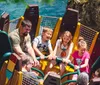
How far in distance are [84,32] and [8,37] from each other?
171cm

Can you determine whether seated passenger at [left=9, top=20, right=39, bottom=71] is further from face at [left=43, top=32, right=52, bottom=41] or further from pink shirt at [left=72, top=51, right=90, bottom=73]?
pink shirt at [left=72, top=51, right=90, bottom=73]

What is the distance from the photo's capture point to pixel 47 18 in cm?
669

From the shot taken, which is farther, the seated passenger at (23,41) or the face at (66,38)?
the face at (66,38)

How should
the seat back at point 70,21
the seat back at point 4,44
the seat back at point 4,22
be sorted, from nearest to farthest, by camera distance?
the seat back at point 4,44 → the seat back at point 4,22 → the seat back at point 70,21

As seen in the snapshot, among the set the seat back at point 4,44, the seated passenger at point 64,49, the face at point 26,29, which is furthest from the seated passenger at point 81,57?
the seat back at point 4,44

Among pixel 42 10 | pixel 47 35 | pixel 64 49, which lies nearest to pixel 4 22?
pixel 47 35

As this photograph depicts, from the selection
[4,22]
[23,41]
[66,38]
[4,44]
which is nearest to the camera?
[4,44]

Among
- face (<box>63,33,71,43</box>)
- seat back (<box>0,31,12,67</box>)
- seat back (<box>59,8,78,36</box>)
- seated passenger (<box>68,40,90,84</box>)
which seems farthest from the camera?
seat back (<box>59,8,78,36</box>)

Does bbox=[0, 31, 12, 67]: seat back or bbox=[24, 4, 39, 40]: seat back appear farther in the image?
bbox=[24, 4, 39, 40]: seat back

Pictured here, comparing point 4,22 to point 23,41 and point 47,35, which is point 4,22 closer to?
point 23,41

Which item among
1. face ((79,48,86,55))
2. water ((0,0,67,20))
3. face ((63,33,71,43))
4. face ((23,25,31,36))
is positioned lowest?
water ((0,0,67,20))

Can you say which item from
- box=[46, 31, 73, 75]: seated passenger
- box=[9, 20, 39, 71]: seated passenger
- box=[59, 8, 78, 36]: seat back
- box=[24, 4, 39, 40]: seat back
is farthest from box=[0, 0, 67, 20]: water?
box=[9, 20, 39, 71]: seated passenger

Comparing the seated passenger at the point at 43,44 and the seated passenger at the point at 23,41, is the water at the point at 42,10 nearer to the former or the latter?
the seated passenger at the point at 43,44

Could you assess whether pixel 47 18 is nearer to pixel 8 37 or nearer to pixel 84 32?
pixel 84 32
